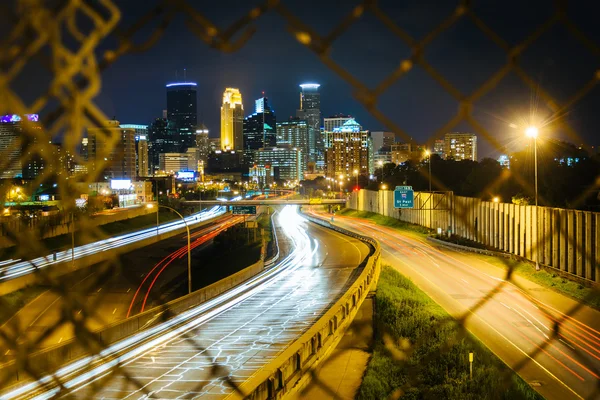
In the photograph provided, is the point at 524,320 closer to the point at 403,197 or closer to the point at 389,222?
the point at 403,197

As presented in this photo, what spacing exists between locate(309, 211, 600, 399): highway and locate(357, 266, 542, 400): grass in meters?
0.79

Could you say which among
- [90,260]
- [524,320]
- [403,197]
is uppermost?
[403,197]

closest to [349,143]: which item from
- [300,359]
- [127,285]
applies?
[300,359]

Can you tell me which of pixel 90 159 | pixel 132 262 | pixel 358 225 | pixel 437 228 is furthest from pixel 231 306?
pixel 358 225

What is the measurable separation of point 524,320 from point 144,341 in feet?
46.9

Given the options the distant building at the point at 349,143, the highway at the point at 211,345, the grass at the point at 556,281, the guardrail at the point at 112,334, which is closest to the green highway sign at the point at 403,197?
the distant building at the point at 349,143

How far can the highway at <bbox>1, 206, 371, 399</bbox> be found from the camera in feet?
38.2

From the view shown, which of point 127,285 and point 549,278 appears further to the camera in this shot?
point 127,285

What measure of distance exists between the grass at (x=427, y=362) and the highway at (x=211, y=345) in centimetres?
269

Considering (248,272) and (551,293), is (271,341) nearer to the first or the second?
(551,293)

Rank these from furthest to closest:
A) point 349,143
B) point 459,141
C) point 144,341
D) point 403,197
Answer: point 403,197
point 349,143
point 144,341
point 459,141

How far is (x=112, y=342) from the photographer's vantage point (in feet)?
55.1

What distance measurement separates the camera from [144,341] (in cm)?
1683

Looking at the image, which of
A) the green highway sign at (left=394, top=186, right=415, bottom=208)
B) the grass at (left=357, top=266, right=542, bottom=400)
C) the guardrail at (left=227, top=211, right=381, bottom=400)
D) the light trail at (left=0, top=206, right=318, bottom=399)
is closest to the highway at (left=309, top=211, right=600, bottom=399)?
the grass at (left=357, top=266, right=542, bottom=400)
